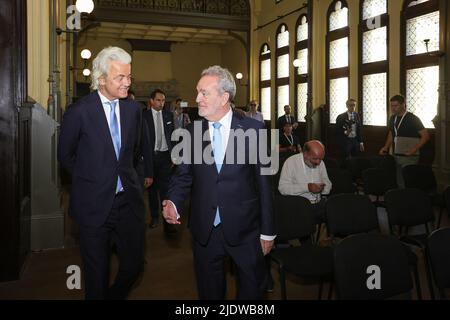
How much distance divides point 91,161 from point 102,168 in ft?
0.25

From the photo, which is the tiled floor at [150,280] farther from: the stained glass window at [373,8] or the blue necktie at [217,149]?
the stained glass window at [373,8]

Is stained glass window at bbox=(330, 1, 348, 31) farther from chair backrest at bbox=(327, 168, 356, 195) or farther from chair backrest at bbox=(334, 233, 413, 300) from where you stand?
chair backrest at bbox=(334, 233, 413, 300)

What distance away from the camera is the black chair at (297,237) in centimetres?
332

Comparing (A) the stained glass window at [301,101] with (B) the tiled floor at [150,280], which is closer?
(B) the tiled floor at [150,280]

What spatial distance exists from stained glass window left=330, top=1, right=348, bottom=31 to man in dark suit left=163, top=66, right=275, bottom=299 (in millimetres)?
10652

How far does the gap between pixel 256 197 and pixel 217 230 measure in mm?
→ 284

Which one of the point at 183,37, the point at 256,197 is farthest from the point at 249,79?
the point at 256,197

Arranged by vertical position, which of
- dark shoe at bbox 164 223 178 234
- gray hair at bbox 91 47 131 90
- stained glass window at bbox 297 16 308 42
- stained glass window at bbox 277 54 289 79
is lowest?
dark shoe at bbox 164 223 178 234

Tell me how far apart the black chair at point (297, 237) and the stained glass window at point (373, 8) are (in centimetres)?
832

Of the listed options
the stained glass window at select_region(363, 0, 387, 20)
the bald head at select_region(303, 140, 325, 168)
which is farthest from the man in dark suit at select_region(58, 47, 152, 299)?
the stained glass window at select_region(363, 0, 387, 20)

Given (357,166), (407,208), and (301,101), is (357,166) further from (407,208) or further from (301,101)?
(301,101)

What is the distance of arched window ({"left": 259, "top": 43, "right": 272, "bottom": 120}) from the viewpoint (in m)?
17.2

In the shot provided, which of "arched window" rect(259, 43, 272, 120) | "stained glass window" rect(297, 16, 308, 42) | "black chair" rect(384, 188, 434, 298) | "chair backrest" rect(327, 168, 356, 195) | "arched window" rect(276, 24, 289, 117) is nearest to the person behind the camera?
"black chair" rect(384, 188, 434, 298)

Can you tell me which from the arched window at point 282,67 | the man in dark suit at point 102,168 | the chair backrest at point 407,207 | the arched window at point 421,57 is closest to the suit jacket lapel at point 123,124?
the man in dark suit at point 102,168
